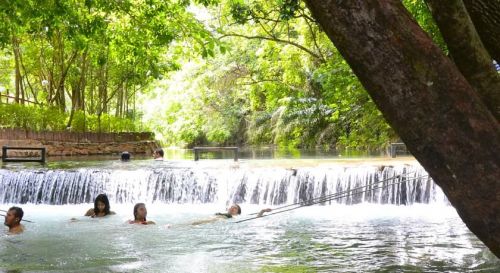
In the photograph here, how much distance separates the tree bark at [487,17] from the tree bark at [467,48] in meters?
0.42

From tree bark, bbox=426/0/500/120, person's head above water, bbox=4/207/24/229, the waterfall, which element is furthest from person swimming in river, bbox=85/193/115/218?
tree bark, bbox=426/0/500/120

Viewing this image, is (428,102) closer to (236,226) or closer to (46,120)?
(236,226)

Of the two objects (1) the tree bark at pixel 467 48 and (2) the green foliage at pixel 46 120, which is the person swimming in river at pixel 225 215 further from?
(2) the green foliage at pixel 46 120

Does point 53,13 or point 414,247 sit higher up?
point 53,13

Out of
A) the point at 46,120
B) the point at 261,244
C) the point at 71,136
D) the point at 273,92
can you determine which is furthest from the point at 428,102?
the point at 71,136

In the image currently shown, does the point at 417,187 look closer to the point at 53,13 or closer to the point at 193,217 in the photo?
the point at 193,217

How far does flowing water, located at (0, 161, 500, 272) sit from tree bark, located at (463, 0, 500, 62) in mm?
4547

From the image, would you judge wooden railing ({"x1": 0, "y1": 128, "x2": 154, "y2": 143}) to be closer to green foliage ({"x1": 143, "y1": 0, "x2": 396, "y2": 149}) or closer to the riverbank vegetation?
the riverbank vegetation

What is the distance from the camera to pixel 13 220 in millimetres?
10172

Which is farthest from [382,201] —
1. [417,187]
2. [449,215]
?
[449,215]

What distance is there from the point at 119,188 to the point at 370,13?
1399 cm

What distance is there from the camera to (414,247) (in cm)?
883

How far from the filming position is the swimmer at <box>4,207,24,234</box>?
1006 cm

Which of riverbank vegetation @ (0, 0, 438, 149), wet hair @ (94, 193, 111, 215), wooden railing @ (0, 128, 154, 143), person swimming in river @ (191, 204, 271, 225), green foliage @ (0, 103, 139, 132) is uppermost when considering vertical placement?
riverbank vegetation @ (0, 0, 438, 149)
